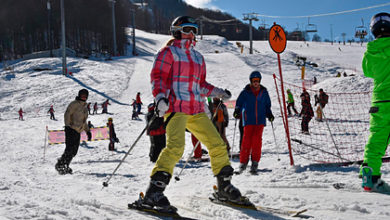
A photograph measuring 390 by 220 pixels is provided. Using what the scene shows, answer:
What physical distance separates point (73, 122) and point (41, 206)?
3.49 meters

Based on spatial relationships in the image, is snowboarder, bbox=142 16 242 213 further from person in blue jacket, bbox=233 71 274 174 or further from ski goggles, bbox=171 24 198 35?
person in blue jacket, bbox=233 71 274 174

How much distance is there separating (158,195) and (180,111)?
800mm

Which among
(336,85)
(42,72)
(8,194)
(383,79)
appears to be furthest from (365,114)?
(42,72)

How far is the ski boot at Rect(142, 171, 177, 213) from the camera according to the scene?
9.62ft

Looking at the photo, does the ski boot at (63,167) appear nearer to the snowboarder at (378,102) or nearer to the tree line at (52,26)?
the snowboarder at (378,102)

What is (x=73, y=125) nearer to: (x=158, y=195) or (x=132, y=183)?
(x=132, y=183)

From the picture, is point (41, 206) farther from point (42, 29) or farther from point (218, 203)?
point (42, 29)

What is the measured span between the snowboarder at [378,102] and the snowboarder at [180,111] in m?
1.43

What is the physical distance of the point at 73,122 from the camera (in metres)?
6.09

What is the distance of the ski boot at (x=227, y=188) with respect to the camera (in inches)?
122

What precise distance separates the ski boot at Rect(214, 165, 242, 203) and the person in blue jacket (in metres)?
1.81

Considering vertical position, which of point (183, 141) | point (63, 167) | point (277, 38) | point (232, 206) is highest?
point (277, 38)

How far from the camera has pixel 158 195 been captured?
2.97 meters

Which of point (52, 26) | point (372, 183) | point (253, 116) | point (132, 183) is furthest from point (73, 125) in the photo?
point (52, 26)
